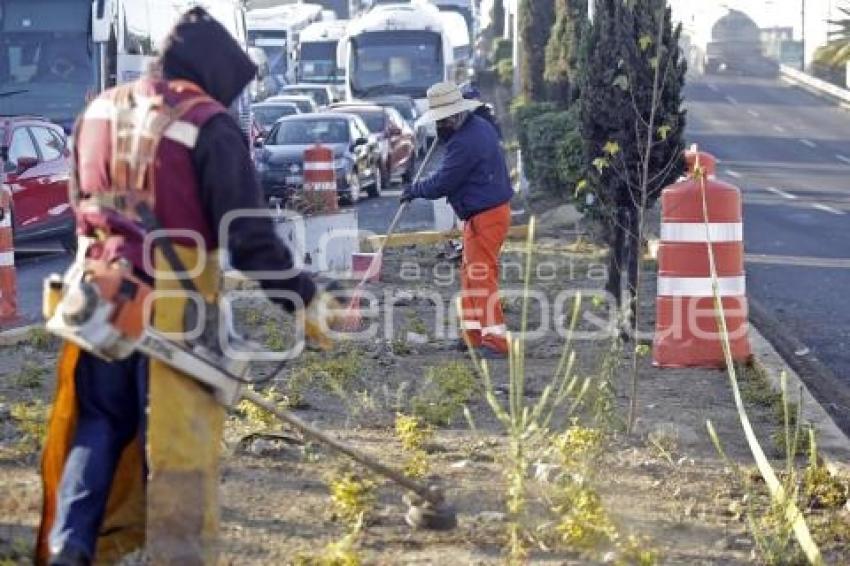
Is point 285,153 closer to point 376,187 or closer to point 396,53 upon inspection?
point 376,187

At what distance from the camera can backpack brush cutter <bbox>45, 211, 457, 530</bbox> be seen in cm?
481

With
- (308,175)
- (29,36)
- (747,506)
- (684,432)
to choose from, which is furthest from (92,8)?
(747,506)

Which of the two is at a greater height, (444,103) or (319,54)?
(444,103)

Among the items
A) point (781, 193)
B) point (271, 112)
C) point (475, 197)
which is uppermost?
point (475, 197)

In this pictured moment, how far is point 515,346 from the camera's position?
6070 mm

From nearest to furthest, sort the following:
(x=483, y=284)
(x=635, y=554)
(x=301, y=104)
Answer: (x=635, y=554) → (x=483, y=284) → (x=301, y=104)

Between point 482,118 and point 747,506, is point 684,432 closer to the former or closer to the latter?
point 747,506

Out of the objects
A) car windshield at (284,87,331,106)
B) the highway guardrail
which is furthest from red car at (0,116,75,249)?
the highway guardrail

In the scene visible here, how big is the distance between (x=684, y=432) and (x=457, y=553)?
244 centimetres

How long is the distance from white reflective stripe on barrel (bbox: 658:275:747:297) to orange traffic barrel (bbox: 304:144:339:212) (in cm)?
671

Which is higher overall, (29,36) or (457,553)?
(29,36)

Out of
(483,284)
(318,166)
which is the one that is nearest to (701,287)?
(483,284)

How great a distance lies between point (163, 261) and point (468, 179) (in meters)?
6.11

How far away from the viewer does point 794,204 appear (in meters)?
25.6
